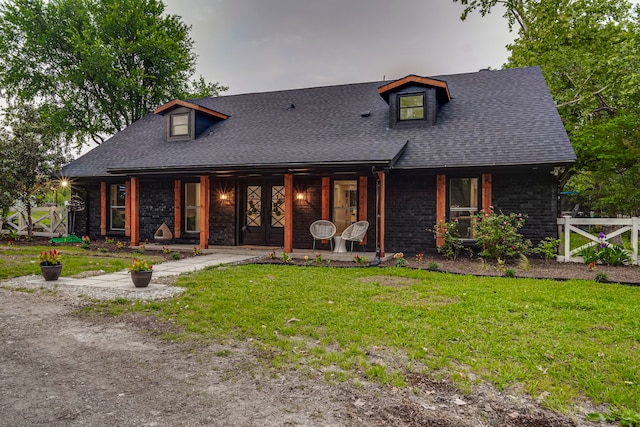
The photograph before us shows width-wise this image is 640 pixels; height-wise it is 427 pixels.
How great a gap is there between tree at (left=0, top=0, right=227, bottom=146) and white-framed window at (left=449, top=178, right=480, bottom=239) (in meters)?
15.9

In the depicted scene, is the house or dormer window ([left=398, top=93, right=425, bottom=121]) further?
dormer window ([left=398, top=93, right=425, bottom=121])

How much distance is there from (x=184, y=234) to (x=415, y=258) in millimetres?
7331

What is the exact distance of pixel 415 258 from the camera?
9383 mm

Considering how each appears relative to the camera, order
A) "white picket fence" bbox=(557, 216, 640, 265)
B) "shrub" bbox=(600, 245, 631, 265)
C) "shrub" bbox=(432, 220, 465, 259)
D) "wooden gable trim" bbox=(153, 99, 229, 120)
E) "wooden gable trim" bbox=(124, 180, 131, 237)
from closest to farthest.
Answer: "shrub" bbox=(600, 245, 631, 265) → "white picket fence" bbox=(557, 216, 640, 265) → "shrub" bbox=(432, 220, 465, 259) → "wooden gable trim" bbox=(124, 180, 131, 237) → "wooden gable trim" bbox=(153, 99, 229, 120)

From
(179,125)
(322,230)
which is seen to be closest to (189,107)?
(179,125)

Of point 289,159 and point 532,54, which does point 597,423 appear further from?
point 532,54

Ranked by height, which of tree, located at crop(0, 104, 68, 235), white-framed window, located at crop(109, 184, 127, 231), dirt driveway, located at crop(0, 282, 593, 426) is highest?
tree, located at crop(0, 104, 68, 235)

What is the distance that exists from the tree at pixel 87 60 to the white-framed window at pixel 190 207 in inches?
363

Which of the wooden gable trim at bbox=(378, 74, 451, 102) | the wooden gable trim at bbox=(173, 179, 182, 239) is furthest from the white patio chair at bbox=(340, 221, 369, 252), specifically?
the wooden gable trim at bbox=(173, 179, 182, 239)

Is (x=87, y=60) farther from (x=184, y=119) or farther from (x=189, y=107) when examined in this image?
(x=189, y=107)

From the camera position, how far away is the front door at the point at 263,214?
38.4 ft

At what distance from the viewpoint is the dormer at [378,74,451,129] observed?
1089 centimetres

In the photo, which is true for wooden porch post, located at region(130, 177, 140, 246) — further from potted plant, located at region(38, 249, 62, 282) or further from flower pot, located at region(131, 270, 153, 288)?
flower pot, located at region(131, 270, 153, 288)

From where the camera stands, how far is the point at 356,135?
36.6 feet
